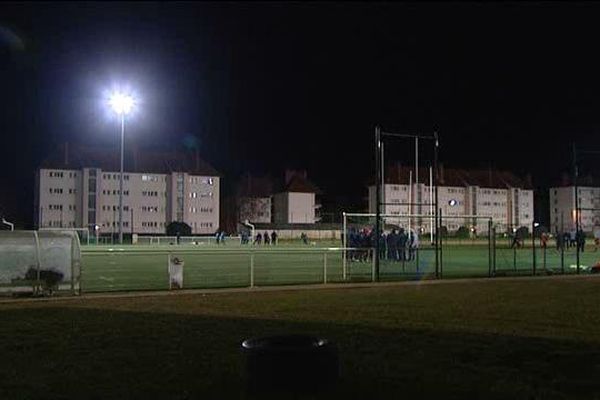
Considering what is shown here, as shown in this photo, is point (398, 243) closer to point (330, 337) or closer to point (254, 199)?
point (330, 337)

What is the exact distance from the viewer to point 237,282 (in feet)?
85.8

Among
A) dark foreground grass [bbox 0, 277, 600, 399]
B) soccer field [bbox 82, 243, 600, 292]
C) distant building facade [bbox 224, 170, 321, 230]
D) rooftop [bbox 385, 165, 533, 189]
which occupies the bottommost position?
dark foreground grass [bbox 0, 277, 600, 399]

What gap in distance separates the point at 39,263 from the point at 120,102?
29.6 metres

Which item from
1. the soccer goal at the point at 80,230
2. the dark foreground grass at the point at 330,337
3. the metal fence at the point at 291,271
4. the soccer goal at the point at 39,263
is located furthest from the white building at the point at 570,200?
the soccer goal at the point at 39,263

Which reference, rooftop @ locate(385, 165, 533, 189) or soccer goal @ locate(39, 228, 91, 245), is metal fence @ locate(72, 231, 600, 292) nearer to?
soccer goal @ locate(39, 228, 91, 245)

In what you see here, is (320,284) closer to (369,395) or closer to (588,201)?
(369,395)

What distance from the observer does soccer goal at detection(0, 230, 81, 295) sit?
2039 centimetres

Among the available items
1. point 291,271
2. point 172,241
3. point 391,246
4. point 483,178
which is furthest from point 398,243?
point 483,178

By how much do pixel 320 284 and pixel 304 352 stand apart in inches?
662

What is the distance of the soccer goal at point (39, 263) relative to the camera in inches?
803

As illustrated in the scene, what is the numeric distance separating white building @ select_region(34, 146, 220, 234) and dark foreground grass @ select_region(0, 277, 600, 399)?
97609 millimetres

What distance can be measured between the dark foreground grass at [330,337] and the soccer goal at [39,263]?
5.47ft

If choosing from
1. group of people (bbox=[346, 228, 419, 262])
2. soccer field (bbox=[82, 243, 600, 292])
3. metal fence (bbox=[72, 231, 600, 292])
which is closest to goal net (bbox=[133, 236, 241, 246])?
soccer field (bbox=[82, 243, 600, 292])

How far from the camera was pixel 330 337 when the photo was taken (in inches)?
486
